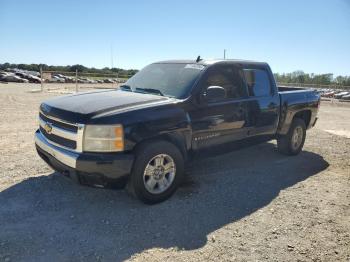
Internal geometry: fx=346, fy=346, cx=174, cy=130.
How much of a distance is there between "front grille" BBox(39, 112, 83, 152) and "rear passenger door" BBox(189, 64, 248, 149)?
1.56 m

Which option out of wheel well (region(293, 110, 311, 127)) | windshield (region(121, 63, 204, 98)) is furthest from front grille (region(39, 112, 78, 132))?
wheel well (region(293, 110, 311, 127))

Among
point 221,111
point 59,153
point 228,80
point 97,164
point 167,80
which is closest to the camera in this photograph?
point 97,164

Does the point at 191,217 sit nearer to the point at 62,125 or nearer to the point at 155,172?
the point at 155,172

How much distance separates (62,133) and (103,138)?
1.98 feet

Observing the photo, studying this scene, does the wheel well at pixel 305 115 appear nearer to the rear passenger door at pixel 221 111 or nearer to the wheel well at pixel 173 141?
the rear passenger door at pixel 221 111

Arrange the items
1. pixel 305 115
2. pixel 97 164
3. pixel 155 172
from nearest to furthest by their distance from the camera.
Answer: pixel 97 164 → pixel 155 172 → pixel 305 115

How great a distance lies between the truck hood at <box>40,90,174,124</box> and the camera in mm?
3990

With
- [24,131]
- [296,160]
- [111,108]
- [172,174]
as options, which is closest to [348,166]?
[296,160]

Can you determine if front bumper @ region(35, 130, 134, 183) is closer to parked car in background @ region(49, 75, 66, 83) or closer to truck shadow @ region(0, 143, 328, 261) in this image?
truck shadow @ region(0, 143, 328, 261)

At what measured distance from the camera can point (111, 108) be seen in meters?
4.10

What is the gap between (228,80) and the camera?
5.44 meters

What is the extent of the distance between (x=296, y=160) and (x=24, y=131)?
619cm

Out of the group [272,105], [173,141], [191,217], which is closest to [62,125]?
[173,141]

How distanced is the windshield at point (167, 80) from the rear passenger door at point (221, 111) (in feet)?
0.67
